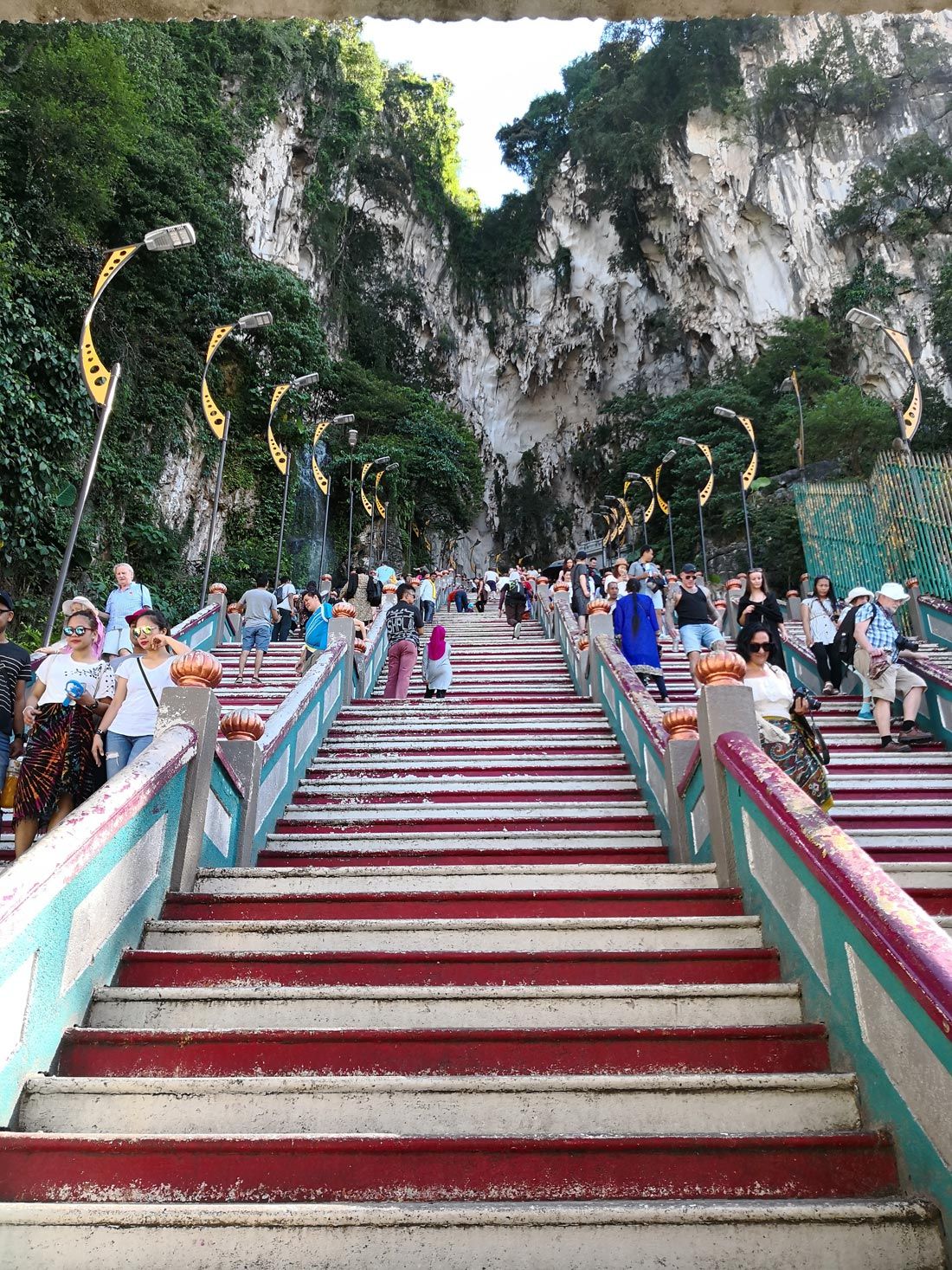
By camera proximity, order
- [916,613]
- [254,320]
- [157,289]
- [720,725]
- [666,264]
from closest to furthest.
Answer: [720,725] < [916,613] < [254,320] < [157,289] < [666,264]

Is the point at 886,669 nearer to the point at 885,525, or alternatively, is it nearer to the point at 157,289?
the point at 885,525

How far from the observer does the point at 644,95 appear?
125 ft

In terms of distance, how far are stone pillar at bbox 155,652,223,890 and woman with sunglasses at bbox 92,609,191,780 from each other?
343mm

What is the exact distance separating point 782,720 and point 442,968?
2378mm

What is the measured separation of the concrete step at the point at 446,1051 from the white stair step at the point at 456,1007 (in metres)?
0.16

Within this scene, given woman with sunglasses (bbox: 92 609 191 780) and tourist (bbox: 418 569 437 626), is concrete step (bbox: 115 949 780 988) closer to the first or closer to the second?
woman with sunglasses (bbox: 92 609 191 780)

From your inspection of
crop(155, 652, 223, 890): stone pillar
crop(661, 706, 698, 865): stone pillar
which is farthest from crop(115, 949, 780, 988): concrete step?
crop(661, 706, 698, 865): stone pillar

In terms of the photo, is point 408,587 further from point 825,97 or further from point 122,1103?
point 825,97

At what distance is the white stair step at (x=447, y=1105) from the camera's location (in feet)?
8.15

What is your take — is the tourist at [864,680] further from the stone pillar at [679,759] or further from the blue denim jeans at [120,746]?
the blue denim jeans at [120,746]

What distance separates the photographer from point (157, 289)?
19672mm

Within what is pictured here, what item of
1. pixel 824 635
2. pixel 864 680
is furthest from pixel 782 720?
pixel 824 635

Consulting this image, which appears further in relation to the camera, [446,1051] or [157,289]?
[157,289]

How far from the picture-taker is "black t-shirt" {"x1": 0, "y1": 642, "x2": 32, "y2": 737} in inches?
181
